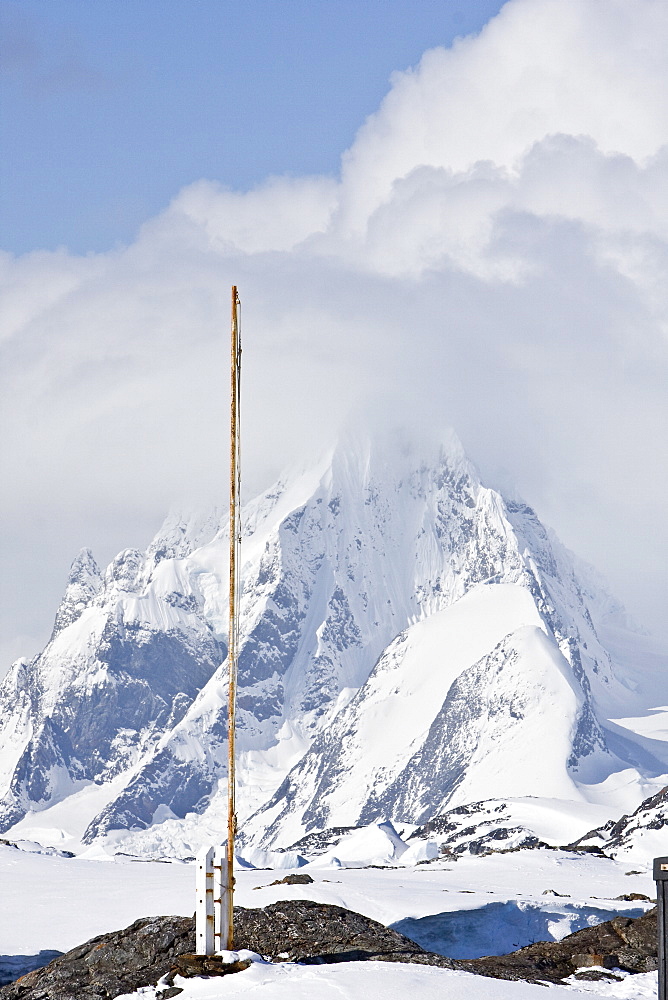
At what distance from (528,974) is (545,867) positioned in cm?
5200

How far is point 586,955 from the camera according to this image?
33.5m

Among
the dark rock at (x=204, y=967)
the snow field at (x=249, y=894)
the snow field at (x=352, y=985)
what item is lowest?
the snow field at (x=352, y=985)

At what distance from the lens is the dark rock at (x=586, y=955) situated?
102ft

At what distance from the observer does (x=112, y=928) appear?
4544 centimetres

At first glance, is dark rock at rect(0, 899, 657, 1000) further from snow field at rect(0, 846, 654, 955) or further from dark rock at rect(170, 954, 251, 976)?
snow field at rect(0, 846, 654, 955)

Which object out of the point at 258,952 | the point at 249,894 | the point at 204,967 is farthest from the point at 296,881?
the point at 204,967

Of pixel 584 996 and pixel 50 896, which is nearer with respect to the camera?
pixel 584 996

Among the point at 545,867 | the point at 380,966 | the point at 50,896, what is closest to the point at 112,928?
the point at 50,896

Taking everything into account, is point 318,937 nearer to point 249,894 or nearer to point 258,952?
point 258,952

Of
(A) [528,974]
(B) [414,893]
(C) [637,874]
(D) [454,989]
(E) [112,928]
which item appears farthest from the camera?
(C) [637,874]

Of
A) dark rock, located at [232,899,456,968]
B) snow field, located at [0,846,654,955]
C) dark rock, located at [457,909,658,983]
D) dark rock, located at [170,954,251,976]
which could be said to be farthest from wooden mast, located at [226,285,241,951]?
snow field, located at [0,846,654,955]

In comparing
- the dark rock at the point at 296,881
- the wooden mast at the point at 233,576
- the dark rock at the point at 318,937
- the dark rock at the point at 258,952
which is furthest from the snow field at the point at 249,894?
the wooden mast at the point at 233,576

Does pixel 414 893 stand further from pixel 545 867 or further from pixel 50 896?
pixel 545 867

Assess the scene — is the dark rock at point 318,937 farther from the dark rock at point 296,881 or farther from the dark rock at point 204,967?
the dark rock at point 296,881
